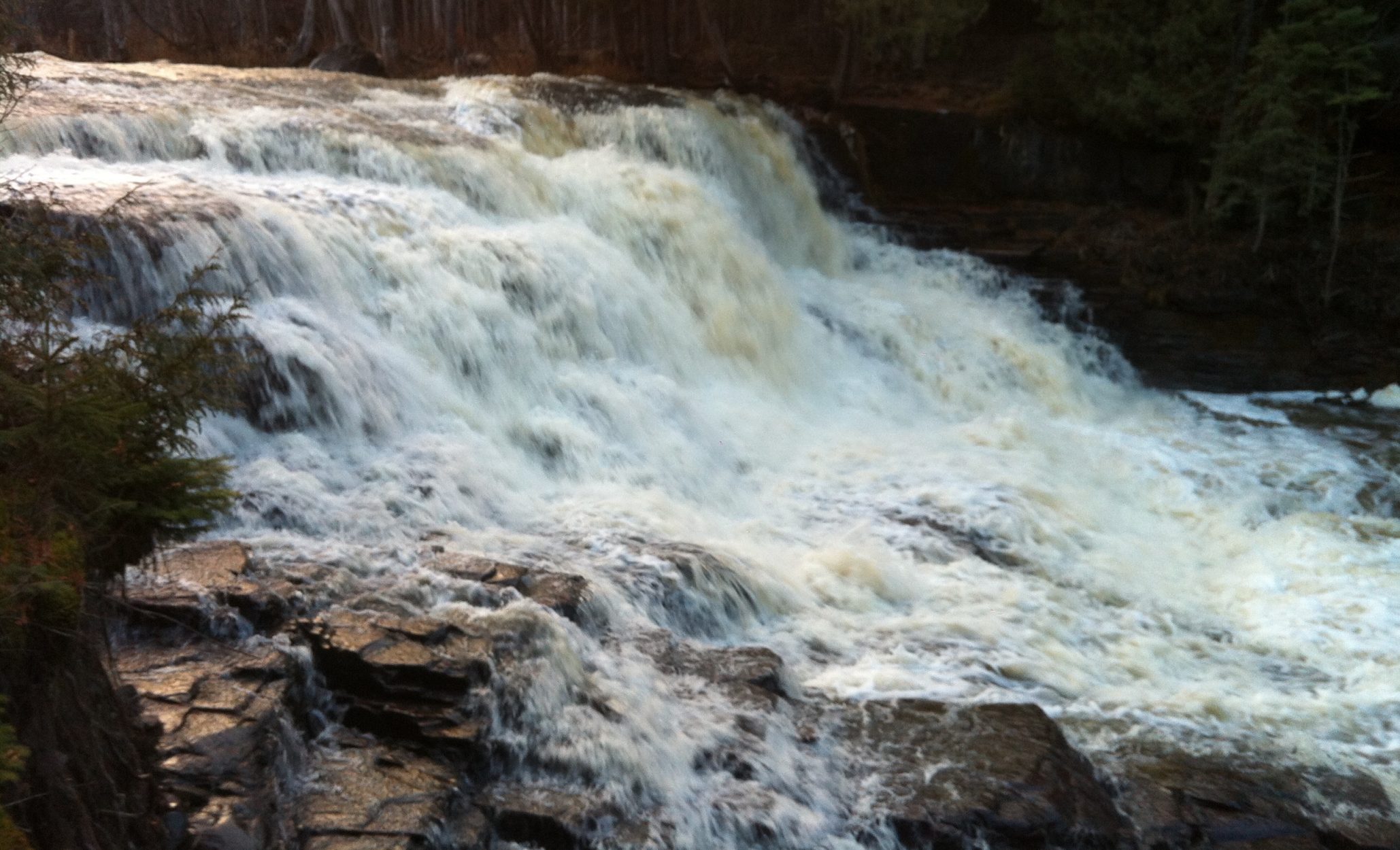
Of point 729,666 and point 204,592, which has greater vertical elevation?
point 204,592

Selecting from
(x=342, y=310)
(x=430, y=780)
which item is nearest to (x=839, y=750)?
(x=430, y=780)

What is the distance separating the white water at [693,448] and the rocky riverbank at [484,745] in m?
0.19

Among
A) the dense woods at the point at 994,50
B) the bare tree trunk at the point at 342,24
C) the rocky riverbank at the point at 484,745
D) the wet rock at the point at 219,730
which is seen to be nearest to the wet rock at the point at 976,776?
the rocky riverbank at the point at 484,745

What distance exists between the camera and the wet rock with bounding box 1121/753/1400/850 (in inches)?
212

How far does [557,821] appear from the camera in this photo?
4.71m

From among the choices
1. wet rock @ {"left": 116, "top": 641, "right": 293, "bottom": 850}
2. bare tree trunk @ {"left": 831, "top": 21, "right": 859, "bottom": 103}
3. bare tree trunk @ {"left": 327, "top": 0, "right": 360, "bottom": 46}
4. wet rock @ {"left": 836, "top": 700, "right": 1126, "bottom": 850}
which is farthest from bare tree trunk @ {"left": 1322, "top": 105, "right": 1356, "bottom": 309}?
bare tree trunk @ {"left": 327, "top": 0, "right": 360, "bottom": 46}

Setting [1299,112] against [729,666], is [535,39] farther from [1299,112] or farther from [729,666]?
[729,666]

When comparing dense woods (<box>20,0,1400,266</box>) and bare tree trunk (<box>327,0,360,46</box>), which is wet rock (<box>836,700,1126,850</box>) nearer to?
dense woods (<box>20,0,1400,266</box>)

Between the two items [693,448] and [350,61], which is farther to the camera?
[350,61]

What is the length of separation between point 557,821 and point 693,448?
4.87 metres

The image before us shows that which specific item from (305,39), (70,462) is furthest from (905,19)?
(70,462)

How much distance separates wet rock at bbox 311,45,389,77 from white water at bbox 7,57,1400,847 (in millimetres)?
4388

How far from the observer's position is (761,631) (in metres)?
6.73

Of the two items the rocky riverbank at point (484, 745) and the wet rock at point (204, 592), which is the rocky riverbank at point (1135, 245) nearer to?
the rocky riverbank at point (484, 745)
